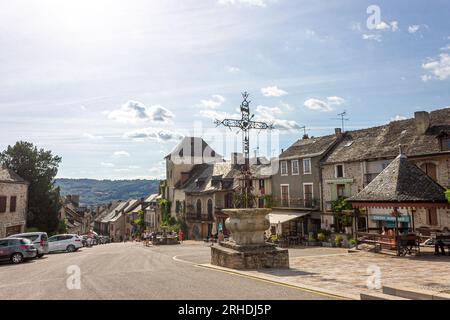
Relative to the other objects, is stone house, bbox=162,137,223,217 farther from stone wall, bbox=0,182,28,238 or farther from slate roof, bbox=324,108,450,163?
slate roof, bbox=324,108,450,163

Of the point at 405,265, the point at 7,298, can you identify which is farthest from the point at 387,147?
the point at 7,298

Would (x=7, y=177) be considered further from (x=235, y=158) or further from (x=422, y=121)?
(x=422, y=121)

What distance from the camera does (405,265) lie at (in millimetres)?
13109

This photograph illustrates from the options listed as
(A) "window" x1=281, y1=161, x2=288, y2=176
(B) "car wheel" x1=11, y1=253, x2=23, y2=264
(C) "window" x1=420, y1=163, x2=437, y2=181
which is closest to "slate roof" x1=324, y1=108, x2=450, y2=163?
(C) "window" x1=420, y1=163, x2=437, y2=181

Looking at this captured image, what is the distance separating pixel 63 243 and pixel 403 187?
24.2m

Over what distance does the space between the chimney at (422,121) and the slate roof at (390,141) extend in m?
0.27

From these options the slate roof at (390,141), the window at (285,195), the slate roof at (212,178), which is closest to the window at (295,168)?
the window at (285,195)

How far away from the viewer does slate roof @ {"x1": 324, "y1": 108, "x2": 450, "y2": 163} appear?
2498 cm

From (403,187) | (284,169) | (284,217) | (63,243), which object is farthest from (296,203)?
(63,243)

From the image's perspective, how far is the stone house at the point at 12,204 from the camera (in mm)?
30469

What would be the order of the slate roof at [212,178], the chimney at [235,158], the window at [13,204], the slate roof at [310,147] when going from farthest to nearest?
1. the chimney at [235,158]
2. the slate roof at [212,178]
3. the slate roof at [310,147]
4. the window at [13,204]

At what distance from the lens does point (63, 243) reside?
2783 centimetres

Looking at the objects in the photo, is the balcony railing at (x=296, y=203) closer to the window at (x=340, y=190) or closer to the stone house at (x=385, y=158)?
the stone house at (x=385, y=158)

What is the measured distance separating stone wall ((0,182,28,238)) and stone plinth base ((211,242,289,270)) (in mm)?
25518
